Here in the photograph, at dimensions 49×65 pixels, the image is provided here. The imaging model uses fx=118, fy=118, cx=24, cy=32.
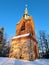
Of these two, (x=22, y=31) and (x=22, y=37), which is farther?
(x=22, y=31)

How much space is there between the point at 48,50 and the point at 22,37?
29.0 feet

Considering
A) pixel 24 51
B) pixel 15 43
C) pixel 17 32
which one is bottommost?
pixel 24 51

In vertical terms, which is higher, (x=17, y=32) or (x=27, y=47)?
(x=17, y=32)

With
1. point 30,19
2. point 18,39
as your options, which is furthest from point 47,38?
point 18,39

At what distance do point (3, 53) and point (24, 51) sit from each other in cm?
1041

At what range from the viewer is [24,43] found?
1438cm

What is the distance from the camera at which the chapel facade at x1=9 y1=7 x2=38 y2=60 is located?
13727 millimetres

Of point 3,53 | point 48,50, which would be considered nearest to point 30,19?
point 48,50

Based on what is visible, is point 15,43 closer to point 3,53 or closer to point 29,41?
point 29,41

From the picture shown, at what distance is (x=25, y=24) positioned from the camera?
1672cm

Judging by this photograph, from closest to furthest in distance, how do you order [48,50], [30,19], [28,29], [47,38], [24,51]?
[24,51] → [28,29] → [30,19] → [48,50] → [47,38]

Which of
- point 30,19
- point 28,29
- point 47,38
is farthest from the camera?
point 47,38

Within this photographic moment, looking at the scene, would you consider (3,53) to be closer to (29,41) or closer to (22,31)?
(22,31)

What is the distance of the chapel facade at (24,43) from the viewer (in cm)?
1373
